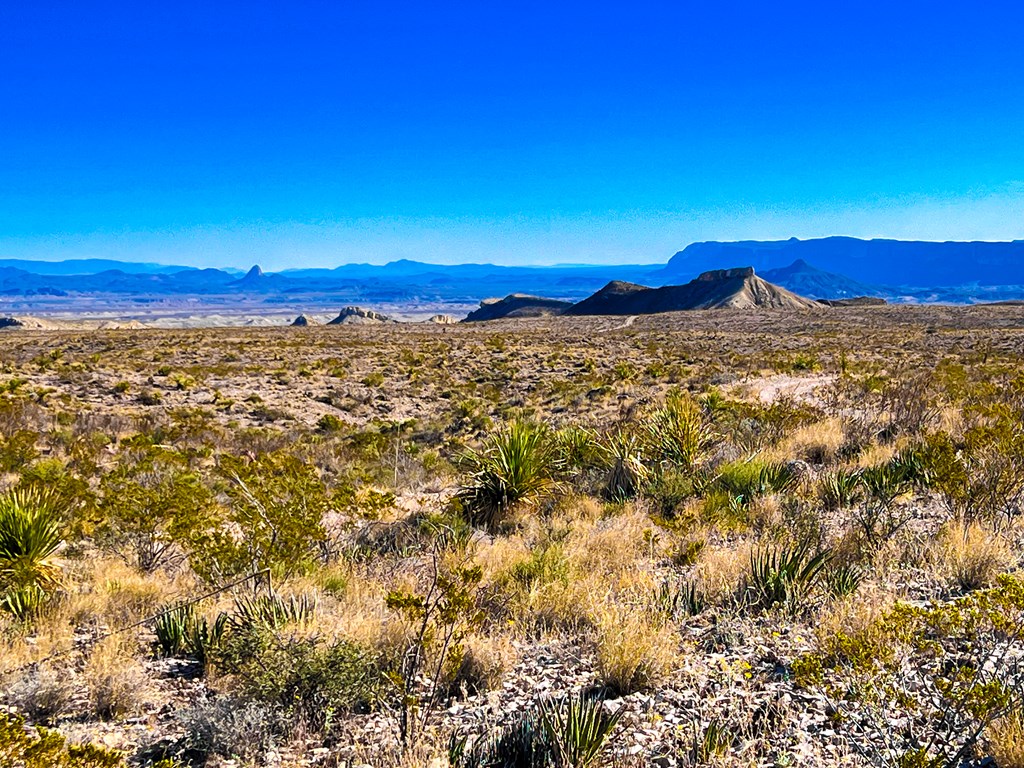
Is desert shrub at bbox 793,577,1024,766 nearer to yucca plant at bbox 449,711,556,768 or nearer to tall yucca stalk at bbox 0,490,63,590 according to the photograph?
yucca plant at bbox 449,711,556,768

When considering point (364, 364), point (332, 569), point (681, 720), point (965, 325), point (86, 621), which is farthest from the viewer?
point (965, 325)

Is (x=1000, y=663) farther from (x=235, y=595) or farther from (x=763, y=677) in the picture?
(x=235, y=595)

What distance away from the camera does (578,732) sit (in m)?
3.11

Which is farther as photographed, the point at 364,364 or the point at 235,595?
the point at 364,364

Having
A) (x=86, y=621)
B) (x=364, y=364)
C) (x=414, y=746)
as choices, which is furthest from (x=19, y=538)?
(x=364, y=364)

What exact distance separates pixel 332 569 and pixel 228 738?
2.77 meters

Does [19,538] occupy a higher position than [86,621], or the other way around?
[19,538]

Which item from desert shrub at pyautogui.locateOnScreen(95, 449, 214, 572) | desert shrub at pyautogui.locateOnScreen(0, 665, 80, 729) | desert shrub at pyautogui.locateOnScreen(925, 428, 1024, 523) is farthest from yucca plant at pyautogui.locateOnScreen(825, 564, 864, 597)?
desert shrub at pyautogui.locateOnScreen(95, 449, 214, 572)

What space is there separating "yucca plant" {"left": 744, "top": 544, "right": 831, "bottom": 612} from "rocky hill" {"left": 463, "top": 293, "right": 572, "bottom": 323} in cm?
9140

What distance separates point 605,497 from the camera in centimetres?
876

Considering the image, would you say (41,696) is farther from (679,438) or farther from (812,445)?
(812,445)

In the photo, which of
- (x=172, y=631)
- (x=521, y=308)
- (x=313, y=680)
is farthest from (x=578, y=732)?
(x=521, y=308)

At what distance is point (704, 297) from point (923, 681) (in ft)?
301

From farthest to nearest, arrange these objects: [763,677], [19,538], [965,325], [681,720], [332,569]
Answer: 1. [965,325]
2. [332,569]
3. [19,538]
4. [763,677]
5. [681,720]
